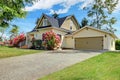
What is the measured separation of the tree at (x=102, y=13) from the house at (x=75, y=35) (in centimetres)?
877

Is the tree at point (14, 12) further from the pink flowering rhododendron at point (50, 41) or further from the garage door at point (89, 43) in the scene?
the garage door at point (89, 43)

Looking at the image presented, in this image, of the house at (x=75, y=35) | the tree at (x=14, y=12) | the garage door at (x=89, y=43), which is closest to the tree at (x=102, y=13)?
the house at (x=75, y=35)

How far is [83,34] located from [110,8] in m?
17.0

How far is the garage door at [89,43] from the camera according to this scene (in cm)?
2420

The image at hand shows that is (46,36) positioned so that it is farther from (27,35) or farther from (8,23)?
(27,35)

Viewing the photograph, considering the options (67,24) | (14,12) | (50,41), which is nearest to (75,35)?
(67,24)

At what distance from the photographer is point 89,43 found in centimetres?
2530

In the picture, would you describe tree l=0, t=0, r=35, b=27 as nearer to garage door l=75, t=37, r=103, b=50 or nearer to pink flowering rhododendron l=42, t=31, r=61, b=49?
pink flowering rhododendron l=42, t=31, r=61, b=49

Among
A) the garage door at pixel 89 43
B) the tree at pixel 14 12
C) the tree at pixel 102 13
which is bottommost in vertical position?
the garage door at pixel 89 43

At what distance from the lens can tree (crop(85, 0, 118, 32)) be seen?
3916 cm

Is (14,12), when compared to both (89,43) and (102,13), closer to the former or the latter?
(89,43)

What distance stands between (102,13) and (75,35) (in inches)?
643

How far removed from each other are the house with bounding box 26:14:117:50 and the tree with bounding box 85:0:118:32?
8.77 metres

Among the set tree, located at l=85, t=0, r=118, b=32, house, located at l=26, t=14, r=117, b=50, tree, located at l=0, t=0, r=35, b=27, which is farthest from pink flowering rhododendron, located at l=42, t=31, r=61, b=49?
tree, located at l=85, t=0, r=118, b=32
